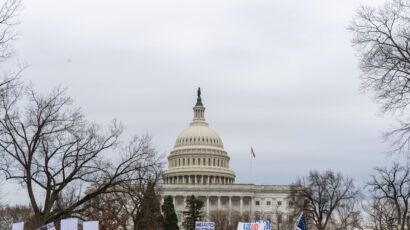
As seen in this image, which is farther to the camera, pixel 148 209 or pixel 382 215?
pixel 382 215

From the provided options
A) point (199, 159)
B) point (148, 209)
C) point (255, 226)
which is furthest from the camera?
point (199, 159)

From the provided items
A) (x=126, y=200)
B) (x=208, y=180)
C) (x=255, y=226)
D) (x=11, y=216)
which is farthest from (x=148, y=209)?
(x=208, y=180)

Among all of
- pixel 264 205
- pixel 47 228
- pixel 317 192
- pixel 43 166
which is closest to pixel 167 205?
pixel 317 192

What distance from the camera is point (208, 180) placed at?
17438 centimetres

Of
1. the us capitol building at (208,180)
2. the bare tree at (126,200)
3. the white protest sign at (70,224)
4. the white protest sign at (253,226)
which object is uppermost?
the us capitol building at (208,180)

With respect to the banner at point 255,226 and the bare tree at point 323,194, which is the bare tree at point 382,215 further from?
the banner at point 255,226

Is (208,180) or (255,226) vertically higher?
(208,180)

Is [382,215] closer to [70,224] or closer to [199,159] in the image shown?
[70,224]

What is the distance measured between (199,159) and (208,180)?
18.2 feet

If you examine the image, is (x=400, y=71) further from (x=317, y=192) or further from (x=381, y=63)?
(x=317, y=192)

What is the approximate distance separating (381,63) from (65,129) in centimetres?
1457

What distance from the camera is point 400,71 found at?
57.2 feet

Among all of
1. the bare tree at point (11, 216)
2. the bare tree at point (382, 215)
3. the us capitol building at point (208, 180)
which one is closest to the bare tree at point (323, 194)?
the bare tree at point (382, 215)

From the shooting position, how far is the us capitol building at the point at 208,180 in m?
166
